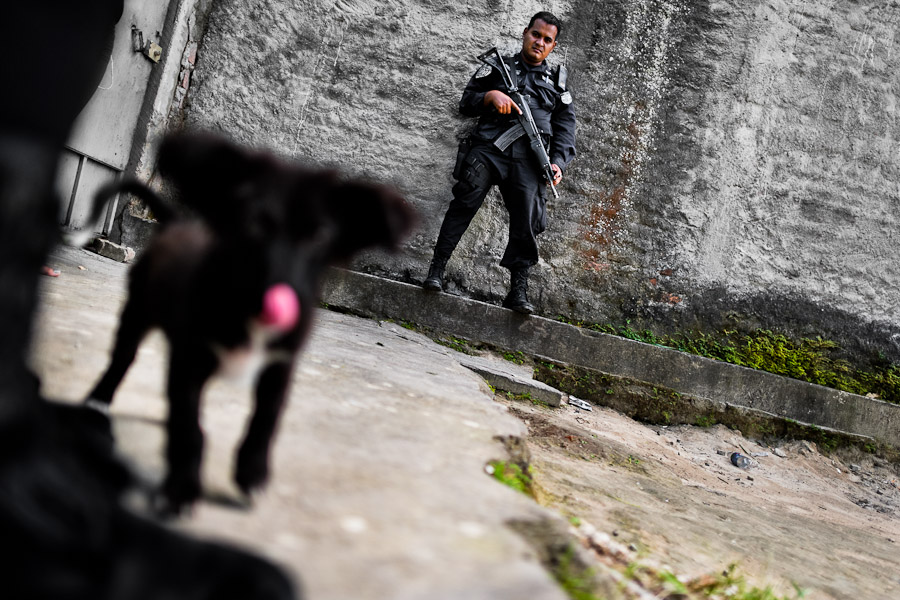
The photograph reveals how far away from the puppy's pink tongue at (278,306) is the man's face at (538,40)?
545cm

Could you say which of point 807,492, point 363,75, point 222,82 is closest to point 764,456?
point 807,492

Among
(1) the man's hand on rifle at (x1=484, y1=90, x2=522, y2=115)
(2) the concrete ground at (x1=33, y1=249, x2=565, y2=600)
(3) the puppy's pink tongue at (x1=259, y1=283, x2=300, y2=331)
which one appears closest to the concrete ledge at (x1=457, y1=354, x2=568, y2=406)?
(2) the concrete ground at (x1=33, y1=249, x2=565, y2=600)

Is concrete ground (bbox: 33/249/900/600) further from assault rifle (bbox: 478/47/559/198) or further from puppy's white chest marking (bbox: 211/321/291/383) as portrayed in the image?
assault rifle (bbox: 478/47/559/198)

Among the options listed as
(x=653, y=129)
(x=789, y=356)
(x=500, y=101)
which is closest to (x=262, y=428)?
(x=500, y=101)

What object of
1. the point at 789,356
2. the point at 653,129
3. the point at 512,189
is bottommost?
the point at 789,356

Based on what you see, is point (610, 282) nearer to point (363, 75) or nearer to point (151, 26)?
point (363, 75)

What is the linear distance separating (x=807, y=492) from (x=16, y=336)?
573cm

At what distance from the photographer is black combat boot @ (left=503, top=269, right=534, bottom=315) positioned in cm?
621

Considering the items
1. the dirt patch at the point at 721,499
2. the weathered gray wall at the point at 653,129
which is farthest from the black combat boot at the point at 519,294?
the dirt patch at the point at 721,499

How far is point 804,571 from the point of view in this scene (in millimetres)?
3057

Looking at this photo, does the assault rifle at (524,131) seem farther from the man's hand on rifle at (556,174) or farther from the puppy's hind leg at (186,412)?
the puppy's hind leg at (186,412)

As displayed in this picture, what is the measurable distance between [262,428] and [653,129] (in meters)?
6.63

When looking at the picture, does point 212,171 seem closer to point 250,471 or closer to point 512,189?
point 250,471

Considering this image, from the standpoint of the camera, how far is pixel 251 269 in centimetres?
111
